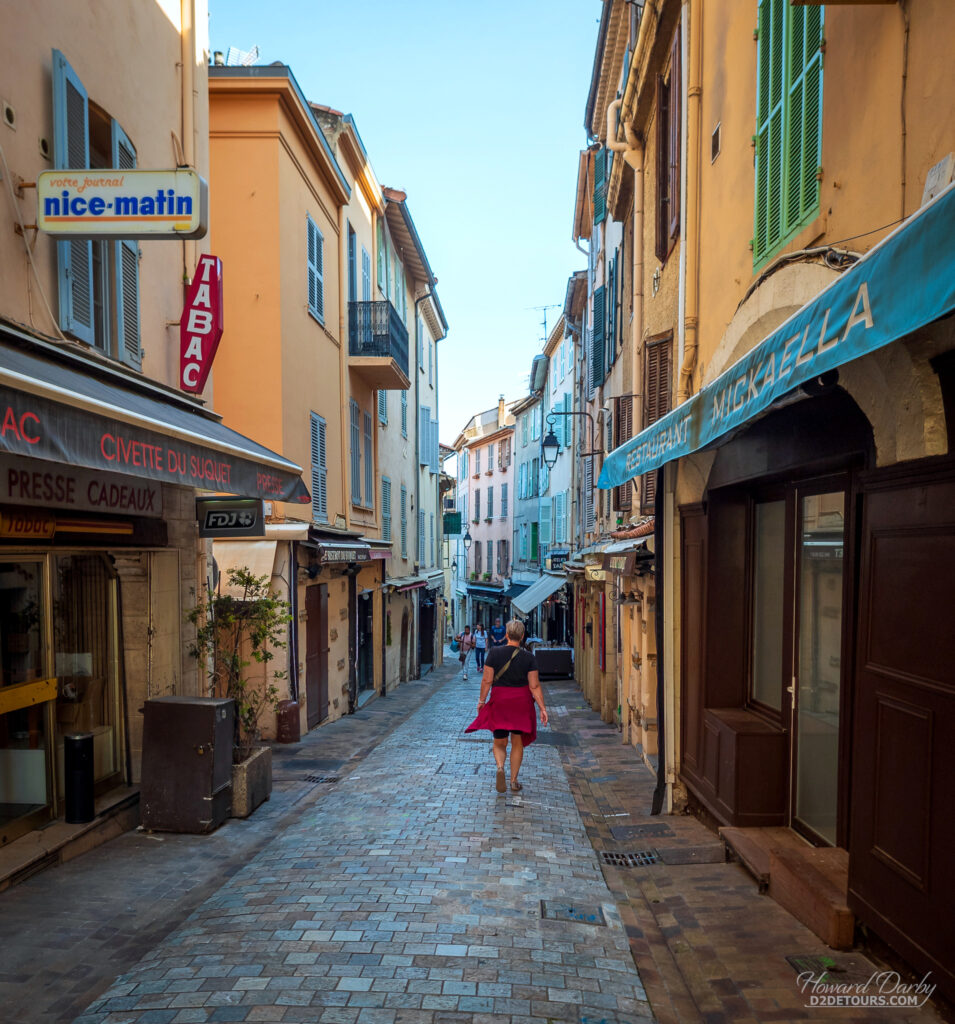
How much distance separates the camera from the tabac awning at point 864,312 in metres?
2.46

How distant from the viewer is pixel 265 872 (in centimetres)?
582

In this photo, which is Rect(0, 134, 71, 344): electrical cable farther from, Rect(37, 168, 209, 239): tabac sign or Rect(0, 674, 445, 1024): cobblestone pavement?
Rect(0, 674, 445, 1024): cobblestone pavement

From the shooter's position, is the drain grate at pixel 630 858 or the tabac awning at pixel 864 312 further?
the drain grate at pixel 630 858

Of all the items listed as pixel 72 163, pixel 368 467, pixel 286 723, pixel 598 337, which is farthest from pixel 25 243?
pixel 368 467

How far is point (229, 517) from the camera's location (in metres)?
8.83

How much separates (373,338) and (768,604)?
12.3 meters

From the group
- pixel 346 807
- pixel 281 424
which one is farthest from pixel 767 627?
pixel 281 424

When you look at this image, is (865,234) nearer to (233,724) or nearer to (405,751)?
(233,724)

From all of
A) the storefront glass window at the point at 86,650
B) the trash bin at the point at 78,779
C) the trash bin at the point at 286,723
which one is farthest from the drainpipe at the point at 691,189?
the trash bin at the point at 286,723

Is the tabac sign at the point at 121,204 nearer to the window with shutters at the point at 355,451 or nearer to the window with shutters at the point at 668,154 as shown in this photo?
the window with shutters at the point at 668,154

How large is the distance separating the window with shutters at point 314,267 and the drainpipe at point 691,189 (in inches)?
306

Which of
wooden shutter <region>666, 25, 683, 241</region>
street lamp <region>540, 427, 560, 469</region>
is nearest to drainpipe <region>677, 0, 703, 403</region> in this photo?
wooden shutter <region>666, 25, 683, 241</region>

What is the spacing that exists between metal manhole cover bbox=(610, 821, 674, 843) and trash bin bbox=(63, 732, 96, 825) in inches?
169

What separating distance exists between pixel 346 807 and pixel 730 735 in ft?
11.5
